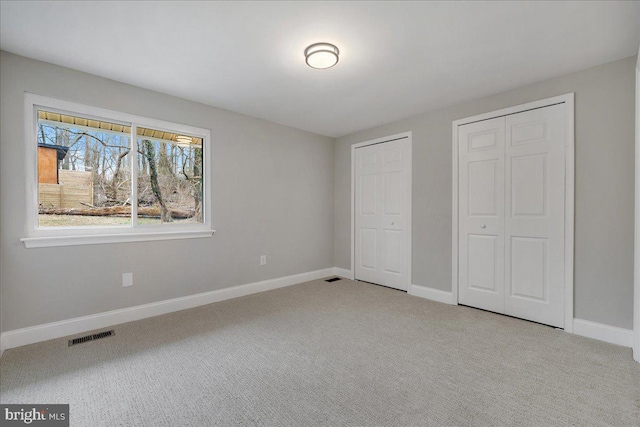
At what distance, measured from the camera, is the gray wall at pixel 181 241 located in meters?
2.31

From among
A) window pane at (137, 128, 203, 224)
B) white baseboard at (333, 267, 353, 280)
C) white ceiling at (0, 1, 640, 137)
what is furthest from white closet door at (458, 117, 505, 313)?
window pane at (137, 128, 203, 224)

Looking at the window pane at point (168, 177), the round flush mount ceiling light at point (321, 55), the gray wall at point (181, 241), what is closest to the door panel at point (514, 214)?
the round flush mount ceiling light at point (321, 55)

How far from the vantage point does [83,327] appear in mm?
2588

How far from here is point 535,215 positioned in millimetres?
2795

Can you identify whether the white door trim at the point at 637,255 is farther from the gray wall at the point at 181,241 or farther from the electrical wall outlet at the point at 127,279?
the electrical wall outlet at the point at 127,279

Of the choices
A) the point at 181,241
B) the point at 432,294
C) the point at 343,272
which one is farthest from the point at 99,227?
the point at 432,294

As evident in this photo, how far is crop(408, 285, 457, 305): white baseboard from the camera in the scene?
3.40m

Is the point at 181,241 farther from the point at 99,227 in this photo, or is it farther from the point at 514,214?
the point at 514,214

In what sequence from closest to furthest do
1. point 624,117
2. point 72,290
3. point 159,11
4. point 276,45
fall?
point 159,11 → point 276,45 → point 624,117 → point 72,290

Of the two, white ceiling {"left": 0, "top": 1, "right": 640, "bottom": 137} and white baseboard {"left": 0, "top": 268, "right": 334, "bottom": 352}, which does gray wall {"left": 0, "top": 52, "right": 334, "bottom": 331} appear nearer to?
white baseboard {"left": 0, "top": 268, "right": 334, "bottom": 352}

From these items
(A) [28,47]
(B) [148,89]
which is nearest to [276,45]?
(B) [148,89]

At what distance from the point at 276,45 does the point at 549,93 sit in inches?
102

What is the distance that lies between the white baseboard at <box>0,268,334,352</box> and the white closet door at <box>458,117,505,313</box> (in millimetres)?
2486

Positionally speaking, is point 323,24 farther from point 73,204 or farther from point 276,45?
point 73,204
